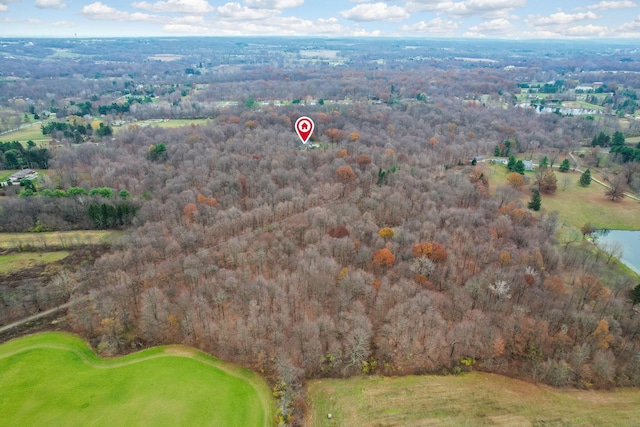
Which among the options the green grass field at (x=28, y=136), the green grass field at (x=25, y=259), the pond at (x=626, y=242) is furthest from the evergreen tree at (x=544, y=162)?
the green grass field at (x=28, y=136)

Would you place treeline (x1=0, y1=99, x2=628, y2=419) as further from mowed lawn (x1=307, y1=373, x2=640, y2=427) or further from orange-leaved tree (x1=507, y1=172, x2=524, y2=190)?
orange-leaved tree (x1=507, y1=172, x2=524, y2=190)

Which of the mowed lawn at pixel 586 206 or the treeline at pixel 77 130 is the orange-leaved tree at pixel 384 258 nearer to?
the mowed lawn at pixel 586 206

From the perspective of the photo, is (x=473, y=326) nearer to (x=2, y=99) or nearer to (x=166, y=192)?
(x=166, y=192)

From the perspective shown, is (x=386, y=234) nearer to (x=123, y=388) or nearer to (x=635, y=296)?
(x=635, y=296)

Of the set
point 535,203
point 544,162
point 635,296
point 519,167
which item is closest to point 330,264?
point 635,296

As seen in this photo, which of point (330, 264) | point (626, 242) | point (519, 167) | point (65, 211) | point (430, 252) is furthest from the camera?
point (519, 167)
